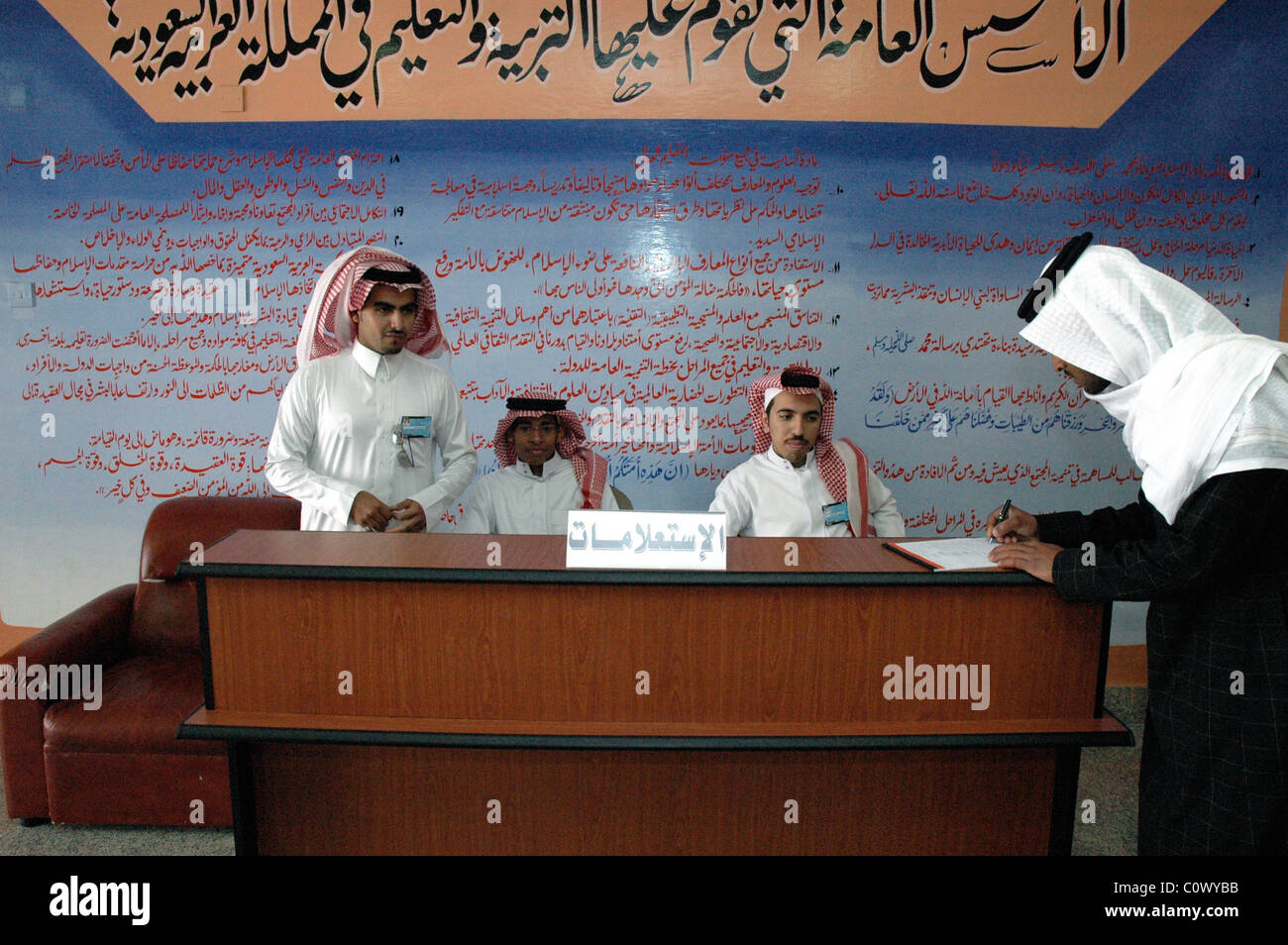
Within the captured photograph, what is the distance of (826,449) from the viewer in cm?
320

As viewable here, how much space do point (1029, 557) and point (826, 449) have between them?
4.54 ft

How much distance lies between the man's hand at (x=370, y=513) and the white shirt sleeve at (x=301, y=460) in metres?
0.08

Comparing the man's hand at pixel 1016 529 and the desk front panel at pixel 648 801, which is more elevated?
the man's hand at pixel 1016 529

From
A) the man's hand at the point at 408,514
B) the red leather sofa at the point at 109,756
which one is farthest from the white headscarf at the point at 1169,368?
the red leather sofa at the point at 109,756

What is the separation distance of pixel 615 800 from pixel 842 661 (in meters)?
0.70

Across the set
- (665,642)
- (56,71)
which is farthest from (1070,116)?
(56,71)

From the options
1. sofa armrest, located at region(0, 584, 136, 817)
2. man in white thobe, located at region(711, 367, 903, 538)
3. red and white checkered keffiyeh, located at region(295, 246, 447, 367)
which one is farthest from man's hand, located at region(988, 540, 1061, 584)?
sofa armrest, located at region(0, 584, 136, 817)

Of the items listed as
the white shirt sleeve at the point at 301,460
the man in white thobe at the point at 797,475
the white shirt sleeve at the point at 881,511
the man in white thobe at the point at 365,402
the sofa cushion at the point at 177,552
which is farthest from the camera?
the sofa cushion at the point at 177,552

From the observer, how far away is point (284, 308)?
4078 mm

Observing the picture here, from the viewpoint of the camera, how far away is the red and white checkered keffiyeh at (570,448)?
11.0 ft

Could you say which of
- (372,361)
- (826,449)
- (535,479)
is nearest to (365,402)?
(372,361)

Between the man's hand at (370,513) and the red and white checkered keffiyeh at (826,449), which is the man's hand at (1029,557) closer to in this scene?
the red and white checkered keffiyeh at (826,449)

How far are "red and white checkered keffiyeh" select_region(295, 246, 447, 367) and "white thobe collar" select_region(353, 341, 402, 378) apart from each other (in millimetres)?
→ 108

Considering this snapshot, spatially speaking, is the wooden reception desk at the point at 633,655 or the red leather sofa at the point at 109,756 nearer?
the wooden reception desk at the point at 633,655
